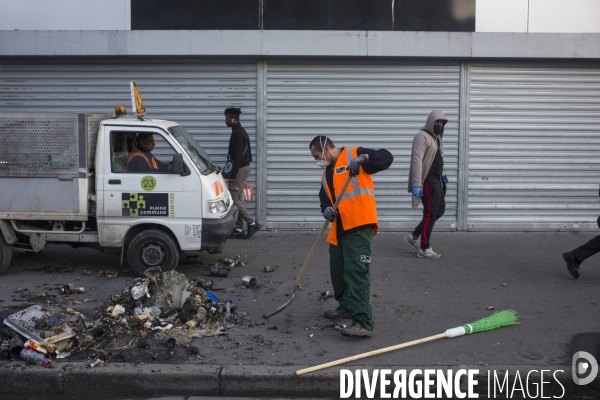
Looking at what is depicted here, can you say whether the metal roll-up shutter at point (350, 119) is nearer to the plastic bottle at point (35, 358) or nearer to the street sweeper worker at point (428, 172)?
the street sweeper worker at point (428, 172)

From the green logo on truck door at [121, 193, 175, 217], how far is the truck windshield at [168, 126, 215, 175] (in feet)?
1.81

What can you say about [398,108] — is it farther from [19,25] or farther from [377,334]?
[19,25]

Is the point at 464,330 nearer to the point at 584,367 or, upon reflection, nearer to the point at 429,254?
the point at 584,367

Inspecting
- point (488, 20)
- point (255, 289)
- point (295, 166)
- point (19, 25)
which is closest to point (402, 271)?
point (255, 289)

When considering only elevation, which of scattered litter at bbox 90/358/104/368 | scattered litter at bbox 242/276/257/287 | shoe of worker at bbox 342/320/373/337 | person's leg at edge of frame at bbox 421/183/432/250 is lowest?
scattered litter at bbox 90/358/104/368

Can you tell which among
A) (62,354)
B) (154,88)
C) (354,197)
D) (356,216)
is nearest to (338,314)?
(356,216)

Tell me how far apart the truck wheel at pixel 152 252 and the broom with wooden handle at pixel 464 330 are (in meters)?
Result: 3.26

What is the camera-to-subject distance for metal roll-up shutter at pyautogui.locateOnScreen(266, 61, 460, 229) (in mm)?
11102

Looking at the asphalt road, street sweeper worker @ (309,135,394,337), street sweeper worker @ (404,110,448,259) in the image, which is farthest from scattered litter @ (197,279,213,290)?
street sweeper worker @ (404,110,448,259)

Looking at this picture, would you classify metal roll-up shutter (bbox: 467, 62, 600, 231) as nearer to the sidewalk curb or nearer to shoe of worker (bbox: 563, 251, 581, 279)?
shoe of worker (bbox: 563, 251, 581, 279)

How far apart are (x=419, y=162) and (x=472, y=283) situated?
1750 mm

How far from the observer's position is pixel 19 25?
35.9 ft

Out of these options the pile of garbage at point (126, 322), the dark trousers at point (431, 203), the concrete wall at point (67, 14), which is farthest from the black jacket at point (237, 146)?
the pile of garbage at point (126, 322)

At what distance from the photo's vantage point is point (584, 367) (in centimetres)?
538
